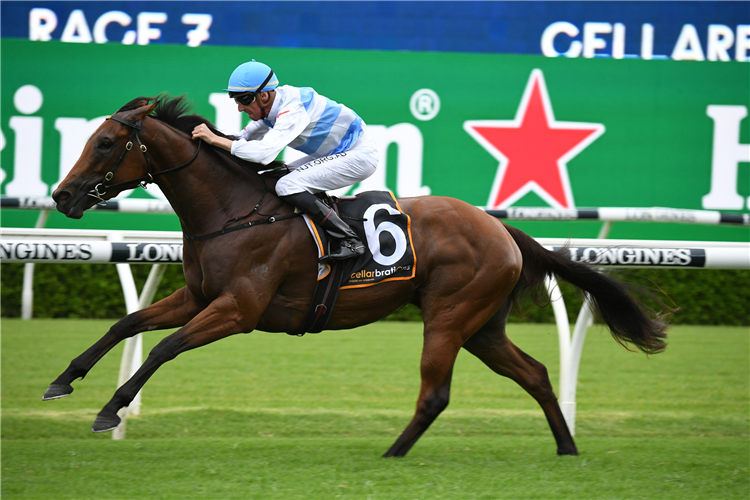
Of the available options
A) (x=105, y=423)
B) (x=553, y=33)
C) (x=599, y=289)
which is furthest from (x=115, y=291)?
(x=553, y=33)

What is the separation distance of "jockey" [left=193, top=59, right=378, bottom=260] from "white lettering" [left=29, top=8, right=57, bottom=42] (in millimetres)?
6308

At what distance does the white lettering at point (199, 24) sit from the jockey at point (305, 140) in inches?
228

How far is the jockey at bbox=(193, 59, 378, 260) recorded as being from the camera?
3074 mm

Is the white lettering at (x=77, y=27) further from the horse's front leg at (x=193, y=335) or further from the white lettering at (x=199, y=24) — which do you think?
the horse's front leg at (x=193, y=335)

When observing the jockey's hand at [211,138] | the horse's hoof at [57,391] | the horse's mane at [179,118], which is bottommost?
the horse's hoof at [57,391]

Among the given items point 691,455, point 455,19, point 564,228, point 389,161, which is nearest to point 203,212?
point 691,455

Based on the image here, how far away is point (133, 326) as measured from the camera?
3.03 m

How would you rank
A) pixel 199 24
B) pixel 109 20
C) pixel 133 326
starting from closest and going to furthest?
1. pixel 133 326
2. pixel 199 24
3. pixel 109 20

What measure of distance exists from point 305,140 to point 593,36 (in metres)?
8.34

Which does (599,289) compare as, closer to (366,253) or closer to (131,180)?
(366,253)

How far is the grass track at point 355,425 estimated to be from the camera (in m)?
2.90

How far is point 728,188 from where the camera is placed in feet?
23.6

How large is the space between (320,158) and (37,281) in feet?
16.2

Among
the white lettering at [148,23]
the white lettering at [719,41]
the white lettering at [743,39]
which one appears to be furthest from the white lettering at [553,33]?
the white lettering at [148,23]
